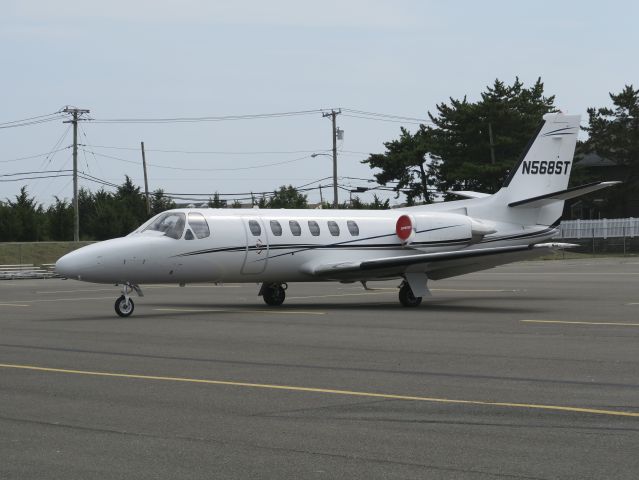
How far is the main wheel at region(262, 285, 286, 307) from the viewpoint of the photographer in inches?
Result: 1063

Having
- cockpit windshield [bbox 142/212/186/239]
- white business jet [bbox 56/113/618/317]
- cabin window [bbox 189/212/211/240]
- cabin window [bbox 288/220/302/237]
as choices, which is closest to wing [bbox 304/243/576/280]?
white business jet [bbox 56/113/618/317]

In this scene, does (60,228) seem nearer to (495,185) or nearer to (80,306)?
(495,185)

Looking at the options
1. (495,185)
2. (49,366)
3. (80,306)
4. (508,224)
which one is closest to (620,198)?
(495,185)

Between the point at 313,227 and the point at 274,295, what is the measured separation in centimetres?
202

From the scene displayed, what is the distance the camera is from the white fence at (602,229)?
7675 cm

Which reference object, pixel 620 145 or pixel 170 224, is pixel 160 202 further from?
pixel 170 224

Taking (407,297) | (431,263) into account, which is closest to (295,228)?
(407,297)

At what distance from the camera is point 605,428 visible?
9148 mm

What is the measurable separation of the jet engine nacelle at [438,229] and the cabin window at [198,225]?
554 centimetres

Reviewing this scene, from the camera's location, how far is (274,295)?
27.0 metres

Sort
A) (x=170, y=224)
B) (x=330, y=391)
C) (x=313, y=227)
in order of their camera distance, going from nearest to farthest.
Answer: (x=330, y=391)
(x=170, y=224)
(x=313, y=227)

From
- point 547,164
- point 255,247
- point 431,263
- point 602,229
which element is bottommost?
point 431,263

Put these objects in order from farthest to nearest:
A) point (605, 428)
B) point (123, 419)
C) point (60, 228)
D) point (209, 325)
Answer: point (60, 228), point (209, 325), point (123, 419), point (605, 428)

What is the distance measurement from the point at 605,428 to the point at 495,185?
228ft
